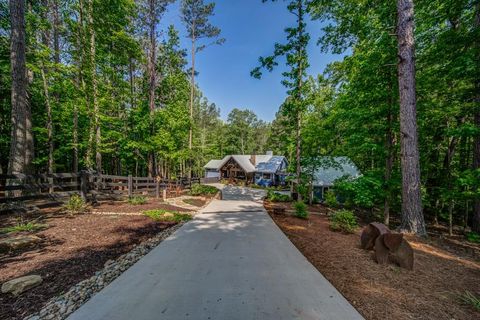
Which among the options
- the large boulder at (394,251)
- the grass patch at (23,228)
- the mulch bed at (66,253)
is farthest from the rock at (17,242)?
the large boulder at (394,251)

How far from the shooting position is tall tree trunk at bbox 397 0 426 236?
5.20 m

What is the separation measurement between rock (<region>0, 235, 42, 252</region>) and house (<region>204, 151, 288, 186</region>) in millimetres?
21849

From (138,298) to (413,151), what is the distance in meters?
6.91

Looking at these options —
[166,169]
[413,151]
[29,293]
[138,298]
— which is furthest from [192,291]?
[166,169]

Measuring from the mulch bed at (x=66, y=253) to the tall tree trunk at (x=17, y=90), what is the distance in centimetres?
226

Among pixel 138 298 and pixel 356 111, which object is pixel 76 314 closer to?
pixel 138 298

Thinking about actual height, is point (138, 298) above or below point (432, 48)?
below

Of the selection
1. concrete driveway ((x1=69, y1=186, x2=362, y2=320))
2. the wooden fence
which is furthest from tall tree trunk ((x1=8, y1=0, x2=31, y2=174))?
concrete driveway ((x1=69, y1=186, x2=362, y2=320))

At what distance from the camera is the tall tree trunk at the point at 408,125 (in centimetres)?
520

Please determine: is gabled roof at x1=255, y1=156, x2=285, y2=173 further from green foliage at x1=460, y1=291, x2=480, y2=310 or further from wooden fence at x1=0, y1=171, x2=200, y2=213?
green foliage at x1=460, y1=291, x2=480, y2=310

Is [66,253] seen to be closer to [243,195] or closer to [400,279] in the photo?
[400,279]

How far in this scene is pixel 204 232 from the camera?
17.1ft

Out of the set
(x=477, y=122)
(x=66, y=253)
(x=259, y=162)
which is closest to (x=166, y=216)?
(x=66, y=253)

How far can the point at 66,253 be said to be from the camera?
3592mm
